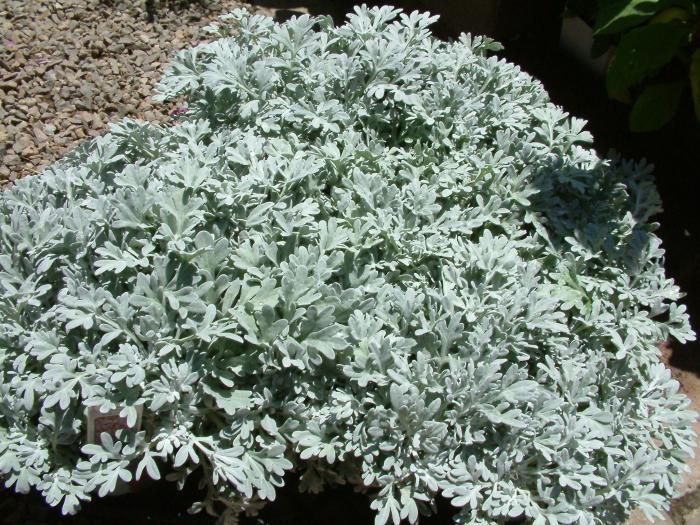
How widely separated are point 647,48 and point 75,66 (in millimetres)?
3098

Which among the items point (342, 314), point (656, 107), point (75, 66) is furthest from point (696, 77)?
point (75, 66)

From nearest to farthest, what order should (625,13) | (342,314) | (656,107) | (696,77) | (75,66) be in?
(342,314) < (625,13) < (696,77) < (656,107) < (75,66)

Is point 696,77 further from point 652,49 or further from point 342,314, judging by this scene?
point 342,314

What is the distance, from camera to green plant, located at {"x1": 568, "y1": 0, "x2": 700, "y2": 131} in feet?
12.1

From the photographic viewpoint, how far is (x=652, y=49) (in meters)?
3.69

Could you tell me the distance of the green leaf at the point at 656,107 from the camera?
13.0 feet

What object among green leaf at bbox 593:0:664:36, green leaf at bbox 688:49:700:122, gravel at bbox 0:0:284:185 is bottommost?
gravel at bbox 0:0:284:185

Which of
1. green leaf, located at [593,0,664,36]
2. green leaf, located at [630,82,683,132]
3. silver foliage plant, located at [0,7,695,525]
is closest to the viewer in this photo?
silver foliage plant, located at [0,7,695,525]

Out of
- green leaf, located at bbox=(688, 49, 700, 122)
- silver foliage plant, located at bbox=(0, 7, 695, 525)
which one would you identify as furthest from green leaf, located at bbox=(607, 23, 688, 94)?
silver foliage plant, located at bbox=(0, 7, 695, 525)

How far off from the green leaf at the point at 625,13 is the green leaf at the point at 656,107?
1.38 feet

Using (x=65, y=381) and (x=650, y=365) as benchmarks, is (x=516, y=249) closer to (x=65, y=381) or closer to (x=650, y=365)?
(x=650, y=365)

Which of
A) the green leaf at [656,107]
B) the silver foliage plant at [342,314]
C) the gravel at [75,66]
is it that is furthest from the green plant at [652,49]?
the gravel at [75,66]

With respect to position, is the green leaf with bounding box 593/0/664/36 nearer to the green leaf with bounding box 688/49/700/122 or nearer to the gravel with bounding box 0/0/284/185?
the green leaf with bounding box 688/49/700/122

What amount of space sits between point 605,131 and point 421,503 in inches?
112
